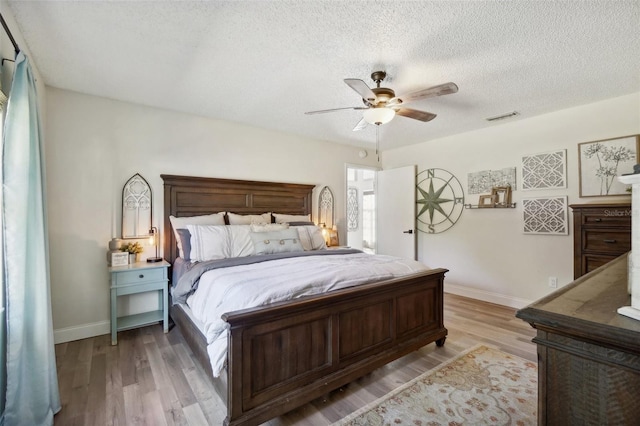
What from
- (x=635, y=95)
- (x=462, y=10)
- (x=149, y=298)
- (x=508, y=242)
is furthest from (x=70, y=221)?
(x=635, y=95)

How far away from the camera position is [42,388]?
169 centimetres

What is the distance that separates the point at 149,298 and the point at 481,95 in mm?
4292

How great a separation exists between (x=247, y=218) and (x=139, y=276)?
1341mm

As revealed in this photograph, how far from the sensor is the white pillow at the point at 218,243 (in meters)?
2.89

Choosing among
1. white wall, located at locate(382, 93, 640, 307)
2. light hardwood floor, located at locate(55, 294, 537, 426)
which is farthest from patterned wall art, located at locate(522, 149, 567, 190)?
light hardwood floor, located at locate(55, 294, 537, 426)


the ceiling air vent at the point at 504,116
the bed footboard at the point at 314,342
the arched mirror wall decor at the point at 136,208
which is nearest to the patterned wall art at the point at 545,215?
the ceiling air vent at the point at 504,116

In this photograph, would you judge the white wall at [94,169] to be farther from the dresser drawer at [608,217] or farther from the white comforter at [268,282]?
the dresser drawer at [608,217]

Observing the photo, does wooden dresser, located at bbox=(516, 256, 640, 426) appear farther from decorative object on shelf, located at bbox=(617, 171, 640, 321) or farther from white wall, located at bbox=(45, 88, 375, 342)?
white wall, located at bbox=(45, 88, 375, 342)

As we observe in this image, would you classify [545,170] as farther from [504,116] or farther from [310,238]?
[310,238]

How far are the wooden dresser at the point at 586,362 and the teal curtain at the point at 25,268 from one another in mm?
2378

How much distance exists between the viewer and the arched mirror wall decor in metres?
3.17

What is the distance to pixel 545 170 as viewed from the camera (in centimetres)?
360

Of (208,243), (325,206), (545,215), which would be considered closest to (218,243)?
(208,243)

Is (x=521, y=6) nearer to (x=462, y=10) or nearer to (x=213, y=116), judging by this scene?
(x=462, y=10)
